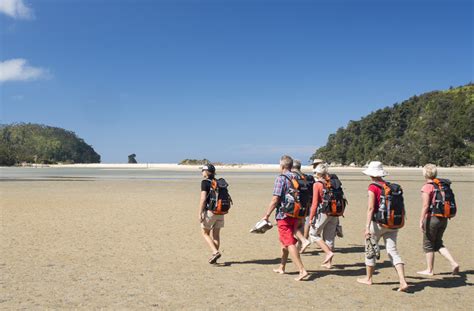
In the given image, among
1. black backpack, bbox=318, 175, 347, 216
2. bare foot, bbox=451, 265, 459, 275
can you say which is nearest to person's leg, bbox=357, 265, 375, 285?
black backpack, bbox=318, 175, 347, 216

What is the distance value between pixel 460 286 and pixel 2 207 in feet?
53.5

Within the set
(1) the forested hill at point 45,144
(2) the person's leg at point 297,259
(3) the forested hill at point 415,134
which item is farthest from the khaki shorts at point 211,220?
(1) the forested hill at point 45,144

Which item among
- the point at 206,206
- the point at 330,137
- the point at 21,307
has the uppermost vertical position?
the point at 330,137

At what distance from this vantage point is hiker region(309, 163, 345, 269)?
779cm

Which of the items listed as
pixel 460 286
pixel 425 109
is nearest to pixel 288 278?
pixel 460 286

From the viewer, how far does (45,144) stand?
15975cm

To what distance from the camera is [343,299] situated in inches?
239

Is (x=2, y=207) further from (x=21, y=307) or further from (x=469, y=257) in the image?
(x=469, y=257)

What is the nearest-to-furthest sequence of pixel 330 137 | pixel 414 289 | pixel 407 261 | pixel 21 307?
pixel 21 307 < pixel 414 289 < pixel 407 261 < pixel 330 137

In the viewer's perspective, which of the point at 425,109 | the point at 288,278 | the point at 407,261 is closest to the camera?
the point at 288,278

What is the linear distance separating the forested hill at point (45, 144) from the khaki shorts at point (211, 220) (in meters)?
128

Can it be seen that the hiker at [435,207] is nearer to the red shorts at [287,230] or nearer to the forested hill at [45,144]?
the red shorts at [287,230]

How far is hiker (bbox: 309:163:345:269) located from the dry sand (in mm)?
576

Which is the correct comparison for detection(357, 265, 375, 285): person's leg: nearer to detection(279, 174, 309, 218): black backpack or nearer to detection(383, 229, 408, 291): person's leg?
detection(383, 229, 408, 291): person's leg
